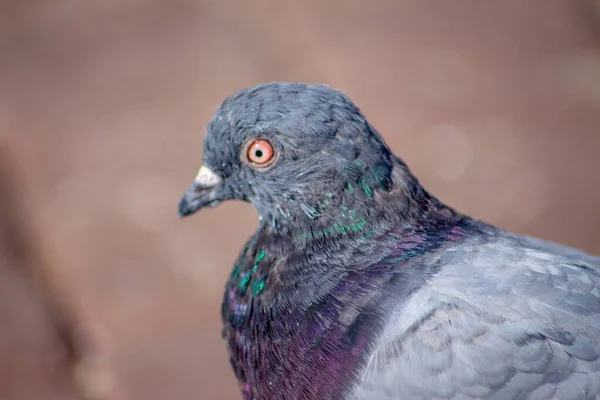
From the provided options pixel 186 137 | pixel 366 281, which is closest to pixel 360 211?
pixel 366 281

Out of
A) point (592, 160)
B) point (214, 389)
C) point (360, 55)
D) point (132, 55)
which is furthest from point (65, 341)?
point (592, 160)

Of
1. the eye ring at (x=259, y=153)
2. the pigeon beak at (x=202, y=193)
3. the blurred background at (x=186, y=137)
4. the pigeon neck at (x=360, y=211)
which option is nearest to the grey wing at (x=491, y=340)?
the pigeon neck at (x=360, y=211)

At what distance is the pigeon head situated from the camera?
253 cm

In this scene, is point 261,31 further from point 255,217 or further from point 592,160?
point 592,160

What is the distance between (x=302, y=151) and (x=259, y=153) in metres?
0.19

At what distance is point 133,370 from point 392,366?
2935 mm

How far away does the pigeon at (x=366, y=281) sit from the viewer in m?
2.19

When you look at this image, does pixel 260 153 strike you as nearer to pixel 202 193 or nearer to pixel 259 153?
pixel 259 153

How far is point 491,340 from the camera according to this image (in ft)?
7.18

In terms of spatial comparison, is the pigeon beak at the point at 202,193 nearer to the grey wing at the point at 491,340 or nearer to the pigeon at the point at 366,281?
the pigeon at the point at 366,281

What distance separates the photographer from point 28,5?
25.9 feet

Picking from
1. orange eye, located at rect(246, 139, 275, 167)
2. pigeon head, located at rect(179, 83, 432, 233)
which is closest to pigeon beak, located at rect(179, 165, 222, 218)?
pigeon head, located at rect(179, 83, 432, 233)

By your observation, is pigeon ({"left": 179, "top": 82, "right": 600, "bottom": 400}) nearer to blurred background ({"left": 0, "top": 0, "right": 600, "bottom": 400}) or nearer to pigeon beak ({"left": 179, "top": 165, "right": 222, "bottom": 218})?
pigeon beak ({"left": 179, "top": 165, "right": 222, "bottom": 218})

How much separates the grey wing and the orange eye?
2.65ft
